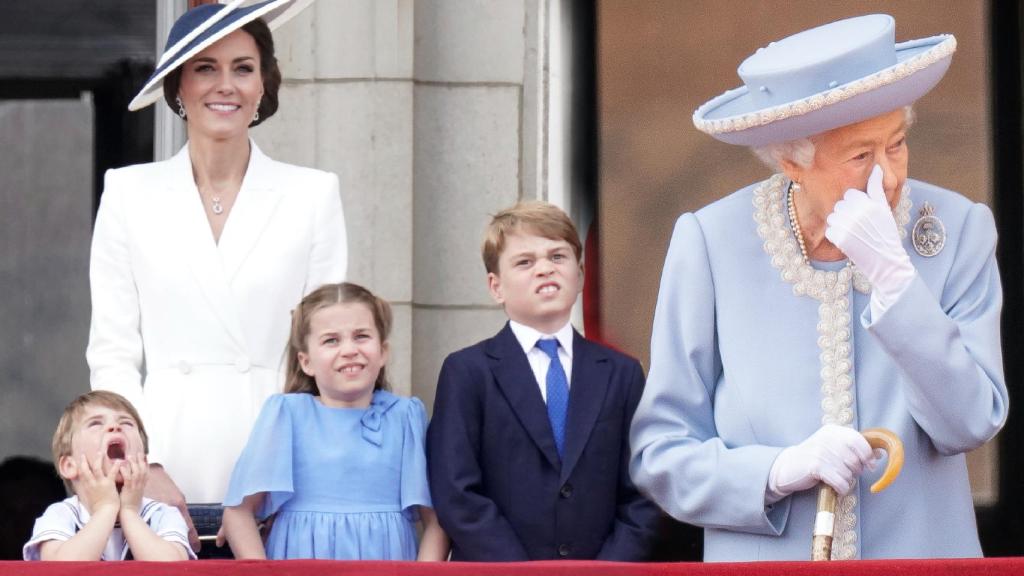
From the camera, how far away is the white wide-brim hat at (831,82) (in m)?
3.30

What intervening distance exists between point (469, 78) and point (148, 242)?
4.98 feet

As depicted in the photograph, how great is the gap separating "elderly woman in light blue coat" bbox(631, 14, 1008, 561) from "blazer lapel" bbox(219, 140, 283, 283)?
36.3 inches

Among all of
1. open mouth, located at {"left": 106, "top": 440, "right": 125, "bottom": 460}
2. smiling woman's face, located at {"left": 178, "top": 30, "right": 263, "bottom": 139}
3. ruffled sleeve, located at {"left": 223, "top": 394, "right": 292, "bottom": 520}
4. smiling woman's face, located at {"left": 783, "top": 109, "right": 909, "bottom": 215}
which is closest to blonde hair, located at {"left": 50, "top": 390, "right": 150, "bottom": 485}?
open mouth, located at {"left": 106, "top": 440, "right": 125, "bottom": 460}

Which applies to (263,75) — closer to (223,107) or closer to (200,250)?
(223,107)

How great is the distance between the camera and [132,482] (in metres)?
3.62

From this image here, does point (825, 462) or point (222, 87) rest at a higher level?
point (222, 87)

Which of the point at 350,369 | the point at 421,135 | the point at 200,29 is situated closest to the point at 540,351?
the point at 350,369

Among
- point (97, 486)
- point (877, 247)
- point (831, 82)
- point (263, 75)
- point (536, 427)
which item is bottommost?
point (97, 486)

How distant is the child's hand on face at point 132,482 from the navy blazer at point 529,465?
559 mm

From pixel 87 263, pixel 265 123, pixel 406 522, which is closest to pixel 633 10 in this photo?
pixel 265 123

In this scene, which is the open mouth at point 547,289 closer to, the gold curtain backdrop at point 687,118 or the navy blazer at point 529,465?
the navy blazer at point 529,465

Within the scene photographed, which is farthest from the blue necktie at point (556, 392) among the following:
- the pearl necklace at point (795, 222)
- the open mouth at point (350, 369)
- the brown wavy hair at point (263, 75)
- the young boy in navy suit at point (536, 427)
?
the brown wavy hair at point (263, 75)

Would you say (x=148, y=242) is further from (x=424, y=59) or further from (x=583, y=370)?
(x=424, y=59)

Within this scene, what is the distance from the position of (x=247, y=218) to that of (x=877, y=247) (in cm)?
139
